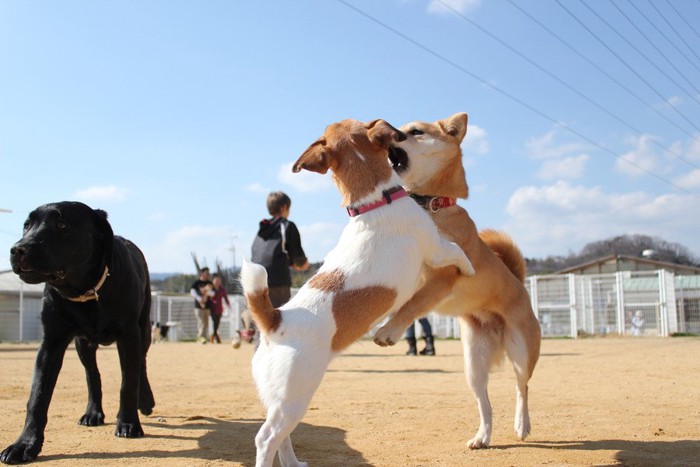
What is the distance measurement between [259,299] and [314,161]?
84 cm

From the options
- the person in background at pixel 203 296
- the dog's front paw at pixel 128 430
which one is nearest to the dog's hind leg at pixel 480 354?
the dog's front paw at pixel 128 430

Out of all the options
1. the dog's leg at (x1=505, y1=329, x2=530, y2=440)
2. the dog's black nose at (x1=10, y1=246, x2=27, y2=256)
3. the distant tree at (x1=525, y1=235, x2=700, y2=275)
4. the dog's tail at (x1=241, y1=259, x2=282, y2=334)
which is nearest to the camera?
the dog's tail at (x1=241, y1=259, x2=282, y2=334)

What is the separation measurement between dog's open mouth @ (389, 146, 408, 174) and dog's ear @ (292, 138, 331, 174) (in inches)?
35.6

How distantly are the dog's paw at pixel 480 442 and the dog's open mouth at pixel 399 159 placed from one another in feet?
6.03

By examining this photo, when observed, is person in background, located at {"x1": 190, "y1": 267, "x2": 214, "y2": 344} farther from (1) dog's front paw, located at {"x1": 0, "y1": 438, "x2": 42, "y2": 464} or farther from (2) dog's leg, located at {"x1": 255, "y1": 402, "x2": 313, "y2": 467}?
(2) dog's leg, located at {"x1": 255, "y1": 402, "x2": 313, "y2": 467}

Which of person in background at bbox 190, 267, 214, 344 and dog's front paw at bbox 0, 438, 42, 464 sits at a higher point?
person in background at bbox 190, 267, 214, 344

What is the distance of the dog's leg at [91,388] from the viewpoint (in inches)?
196

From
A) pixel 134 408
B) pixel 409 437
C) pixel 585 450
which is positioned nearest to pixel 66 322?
pixel 134 408

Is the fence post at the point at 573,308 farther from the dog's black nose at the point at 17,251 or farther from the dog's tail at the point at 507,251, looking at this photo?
the dog's black nose at the point at 17,251

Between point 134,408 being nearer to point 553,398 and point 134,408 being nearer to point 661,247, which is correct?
point 553,398

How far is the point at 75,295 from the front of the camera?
4207 mm

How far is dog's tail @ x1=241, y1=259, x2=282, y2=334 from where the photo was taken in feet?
9.61

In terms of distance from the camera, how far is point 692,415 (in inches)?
201

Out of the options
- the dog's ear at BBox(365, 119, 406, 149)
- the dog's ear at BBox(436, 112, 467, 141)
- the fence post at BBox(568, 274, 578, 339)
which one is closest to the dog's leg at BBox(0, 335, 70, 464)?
the dog's ear at BBox(365, 119, 406, 149)
